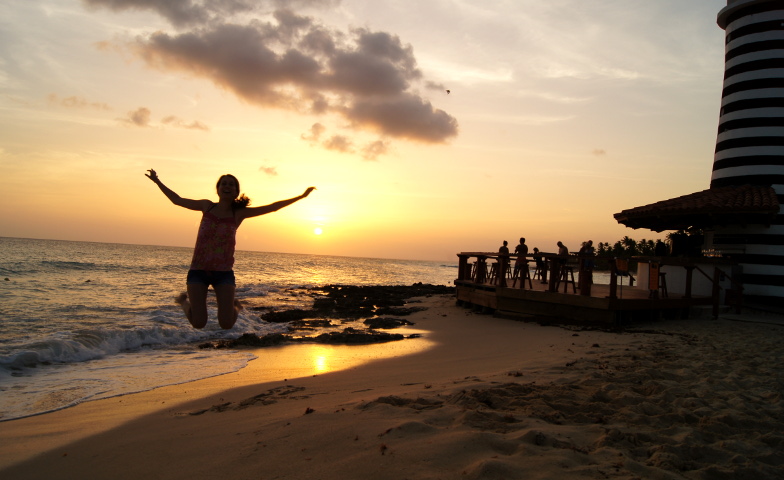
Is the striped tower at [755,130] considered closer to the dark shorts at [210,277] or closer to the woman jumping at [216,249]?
the woman jumping at [216,249]

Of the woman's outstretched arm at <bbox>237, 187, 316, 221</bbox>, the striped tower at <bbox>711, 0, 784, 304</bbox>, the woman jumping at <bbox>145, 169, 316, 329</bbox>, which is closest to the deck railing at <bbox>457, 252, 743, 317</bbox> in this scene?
the striped tower at <bbox>711, 0, 784, 304</bbox>

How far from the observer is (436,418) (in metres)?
4.87

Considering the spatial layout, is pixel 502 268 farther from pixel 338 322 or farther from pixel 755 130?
pixel 755 130

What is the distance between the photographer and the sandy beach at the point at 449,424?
3.95 m

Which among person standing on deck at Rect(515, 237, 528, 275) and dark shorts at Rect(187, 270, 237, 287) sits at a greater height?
Answer: person standing on deck at Rect(515, 237, 528, 275)

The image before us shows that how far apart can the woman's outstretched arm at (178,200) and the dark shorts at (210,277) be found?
81 cm

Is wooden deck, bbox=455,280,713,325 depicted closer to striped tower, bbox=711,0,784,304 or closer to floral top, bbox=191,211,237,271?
striped tower, bbox=711,0,784,304

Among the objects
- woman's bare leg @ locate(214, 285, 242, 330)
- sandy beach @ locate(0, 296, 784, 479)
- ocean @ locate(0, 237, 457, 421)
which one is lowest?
ocean @ locate(0, 237, 457, 421)

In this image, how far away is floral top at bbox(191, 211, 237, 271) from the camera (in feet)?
20.1

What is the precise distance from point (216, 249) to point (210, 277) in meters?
0.39

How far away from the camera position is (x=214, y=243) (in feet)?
20.2

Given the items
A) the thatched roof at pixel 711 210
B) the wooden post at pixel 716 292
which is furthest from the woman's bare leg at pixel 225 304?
the thatched roof at pixel 711 210

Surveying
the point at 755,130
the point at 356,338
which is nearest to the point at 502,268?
the point at 356,338

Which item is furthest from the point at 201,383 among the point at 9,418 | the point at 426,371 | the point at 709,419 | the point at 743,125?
the point at 743,125
